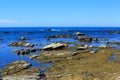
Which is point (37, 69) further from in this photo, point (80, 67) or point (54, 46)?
point (54, 46)

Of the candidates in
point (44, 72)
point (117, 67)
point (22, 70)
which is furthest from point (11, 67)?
point (117, 67)

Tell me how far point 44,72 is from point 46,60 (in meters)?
8.38

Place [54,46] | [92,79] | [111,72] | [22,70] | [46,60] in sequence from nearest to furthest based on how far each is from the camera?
[92,79] < [111,72] < [22,70] < [46,60] < [54,46]

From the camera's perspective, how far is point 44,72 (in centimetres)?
2689

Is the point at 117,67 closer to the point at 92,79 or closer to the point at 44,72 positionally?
the point at 92,79

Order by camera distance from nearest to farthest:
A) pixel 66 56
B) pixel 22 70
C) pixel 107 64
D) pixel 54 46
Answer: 1. pixel 22 70
2. pixel 107 64
3. pixel 66 56
4. pixel 54 46

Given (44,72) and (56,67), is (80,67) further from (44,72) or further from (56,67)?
(44,72)

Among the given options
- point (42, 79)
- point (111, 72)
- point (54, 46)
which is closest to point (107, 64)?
point (111, 72)

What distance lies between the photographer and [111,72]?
26.0 m

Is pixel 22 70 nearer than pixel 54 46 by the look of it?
Yes

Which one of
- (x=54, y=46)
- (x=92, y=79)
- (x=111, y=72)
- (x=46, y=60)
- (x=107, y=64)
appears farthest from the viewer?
(x=54, y=46)

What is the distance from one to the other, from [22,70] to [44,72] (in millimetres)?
2848

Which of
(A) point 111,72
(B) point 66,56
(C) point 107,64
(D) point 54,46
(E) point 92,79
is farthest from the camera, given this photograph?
(D) point 54,46

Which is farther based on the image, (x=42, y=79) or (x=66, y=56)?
(x=66, y=56)
